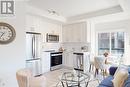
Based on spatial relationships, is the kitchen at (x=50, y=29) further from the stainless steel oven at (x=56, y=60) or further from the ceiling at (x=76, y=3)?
the stainless steel oven at (x=56, y=60)

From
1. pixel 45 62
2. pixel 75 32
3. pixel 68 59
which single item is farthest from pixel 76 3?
pixel 68 59

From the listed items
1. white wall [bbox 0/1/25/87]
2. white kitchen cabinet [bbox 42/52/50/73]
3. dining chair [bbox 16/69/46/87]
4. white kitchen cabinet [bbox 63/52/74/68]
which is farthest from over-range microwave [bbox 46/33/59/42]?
dining chair [bbox 16/69/46/87]

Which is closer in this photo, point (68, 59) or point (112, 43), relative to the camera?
point (112, 43)

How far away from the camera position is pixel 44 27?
19.8ft

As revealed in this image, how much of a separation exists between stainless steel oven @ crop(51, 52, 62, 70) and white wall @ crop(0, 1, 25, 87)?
2780 mm

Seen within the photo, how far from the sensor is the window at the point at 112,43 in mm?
5867

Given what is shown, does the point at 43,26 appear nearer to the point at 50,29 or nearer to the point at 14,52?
the point at 50,29

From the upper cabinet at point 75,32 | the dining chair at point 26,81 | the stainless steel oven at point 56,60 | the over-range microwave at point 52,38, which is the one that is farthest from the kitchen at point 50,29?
the dining chair at point 26,81

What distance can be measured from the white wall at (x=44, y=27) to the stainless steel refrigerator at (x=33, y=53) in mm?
405

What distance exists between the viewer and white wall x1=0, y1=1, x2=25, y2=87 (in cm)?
328

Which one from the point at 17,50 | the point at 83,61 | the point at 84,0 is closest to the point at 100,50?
the point at 83,61

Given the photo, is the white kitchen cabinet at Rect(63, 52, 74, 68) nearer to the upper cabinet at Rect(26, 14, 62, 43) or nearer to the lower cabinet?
the upper cabinet at Rect(26, 14, 62, 43)

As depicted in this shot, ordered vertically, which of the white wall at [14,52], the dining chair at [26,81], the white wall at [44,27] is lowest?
the dining chair at [26,81]

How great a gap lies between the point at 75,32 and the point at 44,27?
5.53ft
